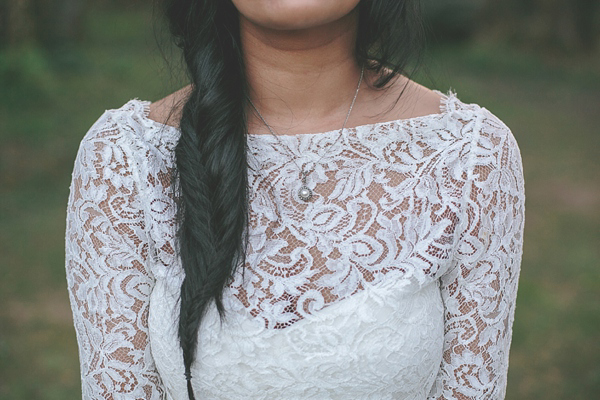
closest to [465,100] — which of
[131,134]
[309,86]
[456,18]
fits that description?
[456,18]

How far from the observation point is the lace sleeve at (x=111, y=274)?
1760mm

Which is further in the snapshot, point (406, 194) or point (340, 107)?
point (340, 107)

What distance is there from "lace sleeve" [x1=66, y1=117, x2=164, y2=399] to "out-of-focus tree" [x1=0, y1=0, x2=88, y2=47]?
7384mm

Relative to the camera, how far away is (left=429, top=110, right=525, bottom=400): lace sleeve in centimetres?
179

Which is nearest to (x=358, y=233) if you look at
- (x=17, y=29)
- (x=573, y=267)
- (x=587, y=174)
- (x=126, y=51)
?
(x=573, y=267)

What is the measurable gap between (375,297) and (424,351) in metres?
0.18

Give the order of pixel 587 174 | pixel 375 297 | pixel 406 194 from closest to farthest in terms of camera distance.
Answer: pixel 375 297, pixel 406 194, pixel 587 174

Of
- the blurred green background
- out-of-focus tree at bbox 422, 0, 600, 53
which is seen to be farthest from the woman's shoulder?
out-of-focus tree at bbox 422, 0, 600, 53

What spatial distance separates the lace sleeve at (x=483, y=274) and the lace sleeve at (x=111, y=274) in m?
0.73

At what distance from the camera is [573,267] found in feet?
18.7

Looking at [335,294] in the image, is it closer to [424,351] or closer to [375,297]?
[375,297]

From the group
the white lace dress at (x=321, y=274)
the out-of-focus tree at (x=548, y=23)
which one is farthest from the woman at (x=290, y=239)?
the out-of-focus tree at (x=548, y=23)

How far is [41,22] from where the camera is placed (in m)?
10.6

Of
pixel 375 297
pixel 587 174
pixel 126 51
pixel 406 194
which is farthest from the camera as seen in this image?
pixel 126 51
